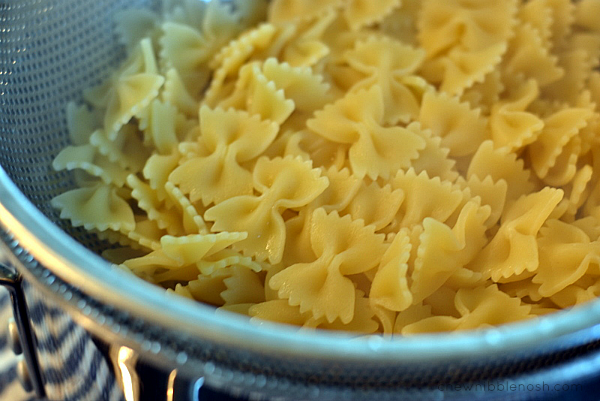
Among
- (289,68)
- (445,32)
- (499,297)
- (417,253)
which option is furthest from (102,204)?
(445,32)

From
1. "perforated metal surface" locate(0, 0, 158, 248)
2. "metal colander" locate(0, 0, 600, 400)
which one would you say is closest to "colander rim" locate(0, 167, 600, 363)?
"metal colander" locate(0, 0, 600, 400)

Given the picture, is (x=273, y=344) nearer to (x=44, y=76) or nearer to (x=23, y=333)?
(x=23, y=333)

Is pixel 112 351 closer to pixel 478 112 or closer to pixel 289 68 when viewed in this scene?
pixel 289 68

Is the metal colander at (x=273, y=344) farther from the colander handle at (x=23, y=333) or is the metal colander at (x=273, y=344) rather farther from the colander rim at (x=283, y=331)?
the colander handle at (x=23, y=333)

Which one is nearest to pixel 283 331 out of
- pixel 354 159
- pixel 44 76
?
pixel 354 159

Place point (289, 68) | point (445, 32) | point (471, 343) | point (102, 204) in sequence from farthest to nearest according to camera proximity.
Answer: point (445, 32)
point (289, 68)
point (102, 204)
point (471, 343)
